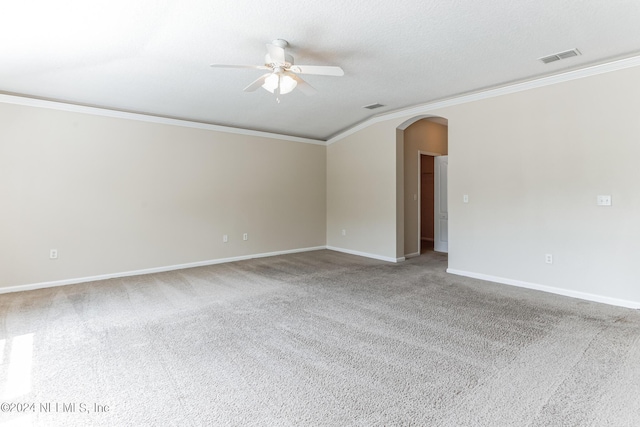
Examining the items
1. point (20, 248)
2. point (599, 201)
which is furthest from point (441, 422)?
point (20, 248)

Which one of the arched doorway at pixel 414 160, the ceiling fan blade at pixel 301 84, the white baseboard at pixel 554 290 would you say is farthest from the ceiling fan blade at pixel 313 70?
the white baseboard at pixel 554 290

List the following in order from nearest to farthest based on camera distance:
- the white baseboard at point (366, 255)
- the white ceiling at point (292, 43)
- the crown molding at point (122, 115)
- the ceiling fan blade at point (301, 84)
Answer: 1. the white ceiling at point (292, 43)
2. the ceiling fan blade at point (301, 84)
3. the crown molding at point (122, 115)
4. the white baseboard at point (366, 255)

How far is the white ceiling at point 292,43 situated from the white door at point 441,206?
8.17 ft

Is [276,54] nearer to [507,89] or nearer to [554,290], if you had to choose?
[507,89]

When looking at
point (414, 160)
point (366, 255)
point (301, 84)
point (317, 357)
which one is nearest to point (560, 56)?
point (301, 84)

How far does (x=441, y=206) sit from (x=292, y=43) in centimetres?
509

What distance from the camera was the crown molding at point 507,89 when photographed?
136 inches

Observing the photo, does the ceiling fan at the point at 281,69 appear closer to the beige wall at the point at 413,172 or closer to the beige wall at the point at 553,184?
the beige wall at the point at 553,184

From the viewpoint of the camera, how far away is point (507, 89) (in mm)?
4293

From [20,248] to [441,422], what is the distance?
16.9ft

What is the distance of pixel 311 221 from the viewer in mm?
7113

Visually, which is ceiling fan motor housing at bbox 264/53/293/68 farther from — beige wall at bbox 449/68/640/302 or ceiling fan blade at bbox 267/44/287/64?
beige wall at bbox 449/68/640/302

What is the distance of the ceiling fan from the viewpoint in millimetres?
2930

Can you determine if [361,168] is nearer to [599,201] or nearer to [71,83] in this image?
[599,201]
